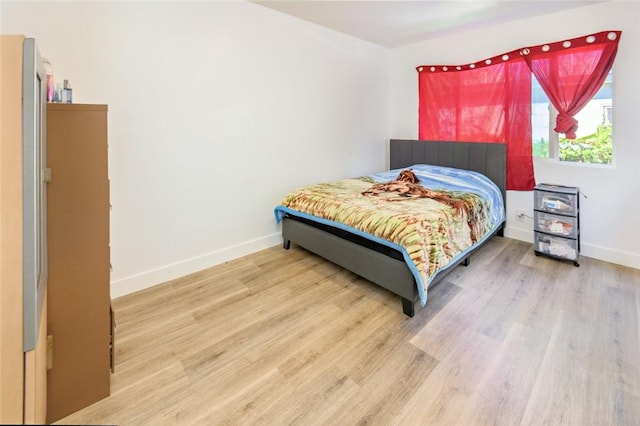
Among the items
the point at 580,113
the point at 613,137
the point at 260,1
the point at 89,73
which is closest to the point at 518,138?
the point at 580,113

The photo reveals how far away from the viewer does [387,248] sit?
7.83 ft

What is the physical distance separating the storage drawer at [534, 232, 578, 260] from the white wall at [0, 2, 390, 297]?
244cm

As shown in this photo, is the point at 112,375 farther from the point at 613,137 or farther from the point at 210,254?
the point at 613,137

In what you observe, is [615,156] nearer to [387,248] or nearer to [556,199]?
[556,199]

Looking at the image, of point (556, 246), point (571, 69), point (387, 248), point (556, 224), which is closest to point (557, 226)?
point (556, 224)

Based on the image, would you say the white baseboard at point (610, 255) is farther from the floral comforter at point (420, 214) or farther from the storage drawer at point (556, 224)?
the floral comforter at point (420, 214)

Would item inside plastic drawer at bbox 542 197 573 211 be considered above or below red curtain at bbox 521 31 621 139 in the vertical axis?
below

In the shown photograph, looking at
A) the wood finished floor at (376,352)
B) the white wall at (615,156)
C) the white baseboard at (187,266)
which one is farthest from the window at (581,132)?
the white baseboard at (187,266)

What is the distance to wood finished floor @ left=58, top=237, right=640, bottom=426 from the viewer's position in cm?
150

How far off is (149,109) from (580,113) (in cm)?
397

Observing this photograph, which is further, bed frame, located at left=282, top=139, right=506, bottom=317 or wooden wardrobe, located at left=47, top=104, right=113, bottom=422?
bed frame, located at left=282, top=139, right=506, bottom=317

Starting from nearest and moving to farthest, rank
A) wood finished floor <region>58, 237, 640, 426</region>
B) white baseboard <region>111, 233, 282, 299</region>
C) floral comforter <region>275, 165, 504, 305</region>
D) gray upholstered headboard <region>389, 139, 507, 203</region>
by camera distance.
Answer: wood finished floor <region>58, 237, 640, 426</region>
floral comforter <region>275, 165, 504, 305</region>
white baseboard <region>111, 233, 282, 299</region>
gray upholstered headboard <region>389, 139, 507, 203</region>

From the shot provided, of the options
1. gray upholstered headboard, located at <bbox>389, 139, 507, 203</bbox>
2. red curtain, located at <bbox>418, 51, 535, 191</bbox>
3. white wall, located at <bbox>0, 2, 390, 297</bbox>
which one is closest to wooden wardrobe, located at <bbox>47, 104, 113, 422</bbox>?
white wall, located at <bbox>0, 2, 390, 297</bbox>

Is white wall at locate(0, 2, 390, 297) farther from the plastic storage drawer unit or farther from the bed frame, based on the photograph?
the plastic storage drawer unit
